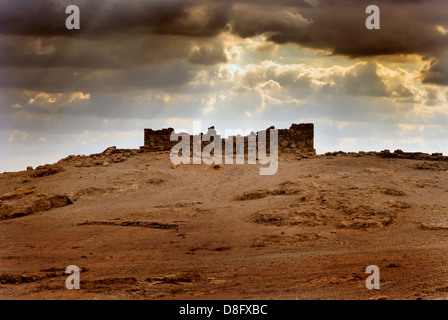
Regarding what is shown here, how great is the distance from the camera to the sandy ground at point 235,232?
39.4ft

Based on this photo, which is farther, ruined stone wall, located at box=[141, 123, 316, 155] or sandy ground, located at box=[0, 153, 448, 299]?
ruined stone wall, located at box=[141, 123, 316, 155]

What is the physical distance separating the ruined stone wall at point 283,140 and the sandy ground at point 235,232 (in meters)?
1.63

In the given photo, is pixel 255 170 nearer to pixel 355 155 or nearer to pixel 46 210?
pixel 355 155

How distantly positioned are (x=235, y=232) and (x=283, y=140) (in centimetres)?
1205

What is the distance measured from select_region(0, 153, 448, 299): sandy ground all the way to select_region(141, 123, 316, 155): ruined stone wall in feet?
5.35

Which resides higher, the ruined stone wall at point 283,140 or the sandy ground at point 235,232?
the ruined stone wall at point 283,140

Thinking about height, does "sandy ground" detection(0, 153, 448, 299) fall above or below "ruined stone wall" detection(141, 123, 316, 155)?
below

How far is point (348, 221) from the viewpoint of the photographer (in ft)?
55.4

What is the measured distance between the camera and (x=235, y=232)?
16.8 metres

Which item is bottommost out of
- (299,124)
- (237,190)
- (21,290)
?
(21,290)

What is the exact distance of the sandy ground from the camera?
12.0 metres

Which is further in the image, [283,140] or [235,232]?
[283,140]

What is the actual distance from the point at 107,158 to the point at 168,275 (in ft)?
51.5

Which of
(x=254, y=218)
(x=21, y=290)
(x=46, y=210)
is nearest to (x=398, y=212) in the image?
(x=254, y=218)
